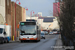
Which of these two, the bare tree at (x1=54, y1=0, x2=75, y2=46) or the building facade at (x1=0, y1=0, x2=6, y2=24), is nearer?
the bare tree at (x1=54, y1=0, x2=75, y2=46)

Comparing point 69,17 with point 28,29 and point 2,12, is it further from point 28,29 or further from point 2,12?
point 2,12

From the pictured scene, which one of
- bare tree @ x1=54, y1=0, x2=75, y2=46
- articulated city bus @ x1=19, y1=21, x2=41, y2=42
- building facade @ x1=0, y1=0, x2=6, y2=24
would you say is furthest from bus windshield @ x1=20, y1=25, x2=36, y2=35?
bare tree @ x1=54, y1=0, x2=75, y2=46

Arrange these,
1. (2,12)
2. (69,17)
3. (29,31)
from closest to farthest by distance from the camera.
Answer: (69,17)
(29,31)
(2,12)

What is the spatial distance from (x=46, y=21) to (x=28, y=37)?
142545 millimetres

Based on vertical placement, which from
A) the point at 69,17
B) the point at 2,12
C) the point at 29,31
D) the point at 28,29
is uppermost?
the point at 2,12

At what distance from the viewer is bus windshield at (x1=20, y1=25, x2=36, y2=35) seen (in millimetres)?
33344

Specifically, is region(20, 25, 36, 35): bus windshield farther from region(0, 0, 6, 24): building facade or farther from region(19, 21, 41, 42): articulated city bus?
region(0, 0, 6, 24): building facade

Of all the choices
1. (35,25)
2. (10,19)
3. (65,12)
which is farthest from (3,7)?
(65,12)

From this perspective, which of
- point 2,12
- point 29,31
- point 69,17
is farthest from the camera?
point 2,12

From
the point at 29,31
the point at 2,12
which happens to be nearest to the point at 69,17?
the point at 29,31

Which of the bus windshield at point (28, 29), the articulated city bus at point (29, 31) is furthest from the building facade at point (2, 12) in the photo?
the bus windshield at point (28, 29)

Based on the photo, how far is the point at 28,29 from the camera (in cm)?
3344

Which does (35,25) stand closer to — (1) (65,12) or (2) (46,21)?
(1) (65,12)

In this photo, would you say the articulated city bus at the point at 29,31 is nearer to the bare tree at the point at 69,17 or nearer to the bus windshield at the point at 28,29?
the bus windshield at the point at 28,29
